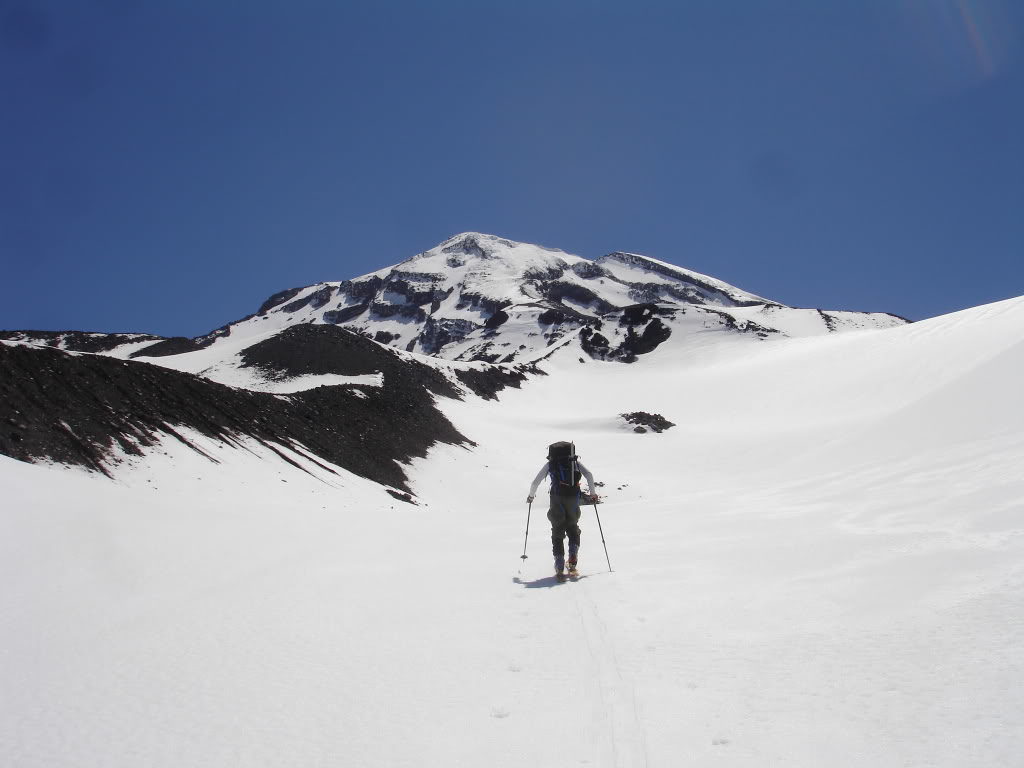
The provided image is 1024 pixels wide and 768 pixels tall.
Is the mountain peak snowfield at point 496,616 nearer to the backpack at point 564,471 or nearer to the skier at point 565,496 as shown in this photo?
the skier at point 565,496

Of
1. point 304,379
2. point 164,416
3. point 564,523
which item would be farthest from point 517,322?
point 564,523

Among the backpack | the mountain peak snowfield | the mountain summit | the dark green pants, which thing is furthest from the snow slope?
the dark green pants

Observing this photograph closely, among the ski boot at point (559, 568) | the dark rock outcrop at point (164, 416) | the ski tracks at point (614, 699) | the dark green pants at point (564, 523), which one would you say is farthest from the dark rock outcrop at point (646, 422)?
the ski tracks at point (614, 699)

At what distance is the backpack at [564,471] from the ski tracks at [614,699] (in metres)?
2.74

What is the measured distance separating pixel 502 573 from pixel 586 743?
5.09 m

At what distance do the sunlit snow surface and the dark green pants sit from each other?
2.08 ft

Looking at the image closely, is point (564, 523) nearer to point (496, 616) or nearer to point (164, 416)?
point (496, 616)

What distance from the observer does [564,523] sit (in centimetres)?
877

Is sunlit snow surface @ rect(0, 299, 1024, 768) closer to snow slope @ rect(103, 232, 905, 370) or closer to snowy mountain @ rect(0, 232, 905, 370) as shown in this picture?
snow slope @ rect(103, 232, 905, 370)

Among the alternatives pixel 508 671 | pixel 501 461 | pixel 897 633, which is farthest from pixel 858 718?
pixel 501 461

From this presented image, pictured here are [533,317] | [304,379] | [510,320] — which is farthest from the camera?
[510,320]

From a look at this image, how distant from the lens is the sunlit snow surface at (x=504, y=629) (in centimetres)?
370

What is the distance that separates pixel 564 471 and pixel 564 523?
790 millimetres

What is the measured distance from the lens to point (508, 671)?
4961 millimetres
